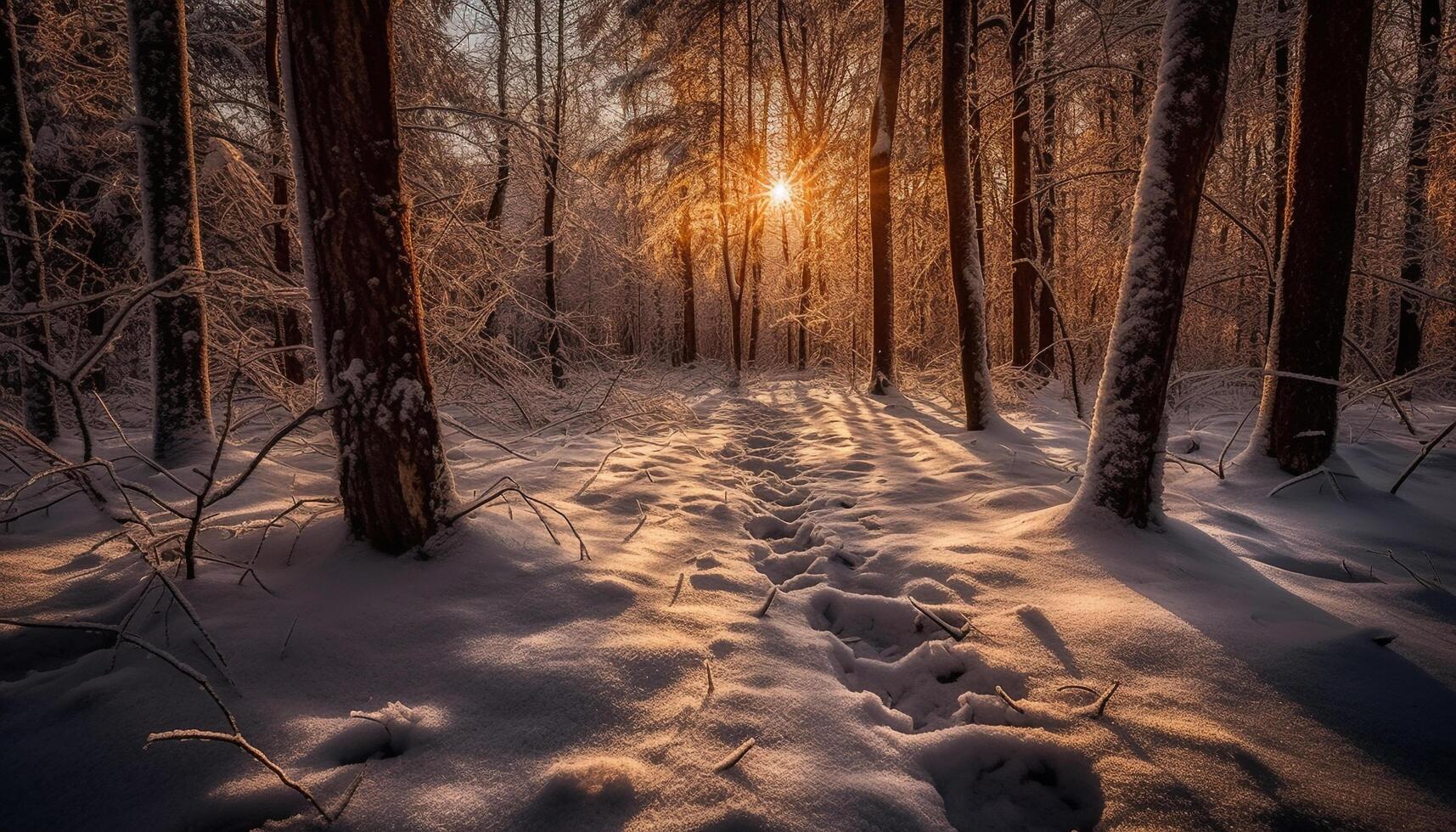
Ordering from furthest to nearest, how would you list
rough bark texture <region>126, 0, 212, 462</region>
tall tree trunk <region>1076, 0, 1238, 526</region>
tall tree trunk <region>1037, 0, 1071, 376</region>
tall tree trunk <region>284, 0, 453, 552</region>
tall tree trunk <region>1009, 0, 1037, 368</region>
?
tall tree trunk <region>1037, 0, 1071, 376</region>
tall tree trunk <region>1009, 0, 1037, 368</region>
rough bark texture <region>126, 0, 212, 462</region>
tall tree trunk <region>1076, 0, 1238, 526</region>
tall tree trunk <region>284, 0, 453, 552</region>

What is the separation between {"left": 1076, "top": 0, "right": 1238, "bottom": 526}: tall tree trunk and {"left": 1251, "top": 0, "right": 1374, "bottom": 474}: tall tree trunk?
175 cm

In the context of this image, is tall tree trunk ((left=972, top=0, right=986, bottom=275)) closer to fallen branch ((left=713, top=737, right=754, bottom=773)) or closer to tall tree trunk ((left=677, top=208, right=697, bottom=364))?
fallen branch ((left=713, top=737, right=754, bottom=773))

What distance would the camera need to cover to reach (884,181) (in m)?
8.02

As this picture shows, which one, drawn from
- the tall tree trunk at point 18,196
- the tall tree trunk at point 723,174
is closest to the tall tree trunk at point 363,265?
the tall tree trunk at point 18,196

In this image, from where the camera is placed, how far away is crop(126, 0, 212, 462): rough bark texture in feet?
12.7

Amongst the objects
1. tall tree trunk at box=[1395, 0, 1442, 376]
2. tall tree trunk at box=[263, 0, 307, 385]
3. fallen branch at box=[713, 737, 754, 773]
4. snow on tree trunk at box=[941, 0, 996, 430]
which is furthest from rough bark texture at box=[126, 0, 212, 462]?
tall tree trunk at box=[1395, 0, 1442, 376]

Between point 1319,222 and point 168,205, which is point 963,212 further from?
point 168,205

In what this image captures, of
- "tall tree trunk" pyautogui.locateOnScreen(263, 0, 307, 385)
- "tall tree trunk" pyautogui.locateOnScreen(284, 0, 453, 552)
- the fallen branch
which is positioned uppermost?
"tall tree trunk" pyautogui.locateOnScreen(263, 0, 307, 385)

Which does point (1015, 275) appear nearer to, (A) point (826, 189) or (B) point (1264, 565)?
(A) point (826, 189)

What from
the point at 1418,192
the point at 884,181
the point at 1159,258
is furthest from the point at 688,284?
the point at 1159,258

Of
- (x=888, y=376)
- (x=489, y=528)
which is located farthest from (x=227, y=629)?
(x=888, y=376)

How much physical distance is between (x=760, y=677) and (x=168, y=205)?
5.23 m

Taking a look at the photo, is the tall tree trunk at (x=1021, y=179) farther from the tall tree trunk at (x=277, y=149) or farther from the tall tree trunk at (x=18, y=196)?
the tall tree trunk at (x=18, y=196)

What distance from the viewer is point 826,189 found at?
42.9 ft
